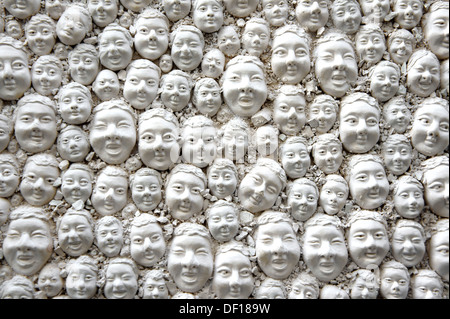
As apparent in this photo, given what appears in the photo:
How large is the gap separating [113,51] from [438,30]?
94cm

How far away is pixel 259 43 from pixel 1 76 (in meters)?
0.71

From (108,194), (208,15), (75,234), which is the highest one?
(208,15)

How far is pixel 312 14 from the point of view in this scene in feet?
4.45

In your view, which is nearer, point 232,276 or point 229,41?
point 232,276

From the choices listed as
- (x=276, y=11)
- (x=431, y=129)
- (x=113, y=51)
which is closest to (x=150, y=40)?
(x=113, y=51)

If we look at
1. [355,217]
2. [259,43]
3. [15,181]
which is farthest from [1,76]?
[355,217]

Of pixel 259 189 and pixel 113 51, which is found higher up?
pixel 113 51

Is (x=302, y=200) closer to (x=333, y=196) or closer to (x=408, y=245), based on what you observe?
(x=333, y=196)

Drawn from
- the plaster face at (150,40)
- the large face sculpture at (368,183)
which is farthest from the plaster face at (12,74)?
the large face sculpture at (368,183)

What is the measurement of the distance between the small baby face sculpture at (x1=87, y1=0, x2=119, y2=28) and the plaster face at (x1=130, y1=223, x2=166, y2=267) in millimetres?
590

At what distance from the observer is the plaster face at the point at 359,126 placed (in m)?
1.30

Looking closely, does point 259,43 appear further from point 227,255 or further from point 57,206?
point 57,206

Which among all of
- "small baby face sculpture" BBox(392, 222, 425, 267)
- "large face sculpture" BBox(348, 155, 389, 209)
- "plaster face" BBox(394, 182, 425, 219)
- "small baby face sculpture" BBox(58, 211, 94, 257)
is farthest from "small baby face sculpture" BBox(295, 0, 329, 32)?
"small baby face sculpture" BBox(58, 211, 94, 257)

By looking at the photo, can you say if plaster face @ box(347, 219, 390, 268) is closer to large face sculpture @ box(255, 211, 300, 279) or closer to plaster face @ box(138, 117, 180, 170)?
large face sculpture @ box(255, 211, 300, 279)
